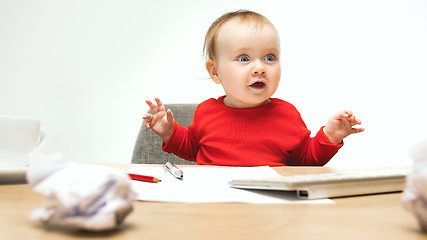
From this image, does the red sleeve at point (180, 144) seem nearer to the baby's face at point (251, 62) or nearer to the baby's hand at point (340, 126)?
the baby's face at point (251, 62)

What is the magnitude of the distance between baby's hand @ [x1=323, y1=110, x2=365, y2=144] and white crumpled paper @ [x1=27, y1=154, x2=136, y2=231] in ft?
2.76

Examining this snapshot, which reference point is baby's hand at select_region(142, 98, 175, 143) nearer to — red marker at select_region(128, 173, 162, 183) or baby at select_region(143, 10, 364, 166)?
baby at select_region(143, 10, 364, 166)

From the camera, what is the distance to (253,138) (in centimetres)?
121

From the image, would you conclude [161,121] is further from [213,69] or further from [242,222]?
[242,222]

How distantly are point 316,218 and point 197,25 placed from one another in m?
2.35

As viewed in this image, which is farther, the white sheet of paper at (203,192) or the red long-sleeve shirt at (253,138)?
the red long-sleeve shirt at (253,138)

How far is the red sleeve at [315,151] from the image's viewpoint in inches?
46.3

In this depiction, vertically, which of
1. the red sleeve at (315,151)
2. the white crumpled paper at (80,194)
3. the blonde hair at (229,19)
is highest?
the blonde hair at (229,19)

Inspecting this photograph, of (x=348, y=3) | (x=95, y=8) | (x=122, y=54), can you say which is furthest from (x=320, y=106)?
(x=95, y=8)

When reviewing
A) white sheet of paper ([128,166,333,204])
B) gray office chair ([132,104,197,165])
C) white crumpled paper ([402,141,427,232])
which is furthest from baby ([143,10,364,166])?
white crumpled paper ([402,141,427,232])

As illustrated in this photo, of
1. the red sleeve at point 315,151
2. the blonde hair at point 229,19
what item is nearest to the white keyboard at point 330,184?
the red sleeve at point 315,151

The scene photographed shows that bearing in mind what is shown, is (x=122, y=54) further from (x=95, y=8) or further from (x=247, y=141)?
(x=247, y=141)

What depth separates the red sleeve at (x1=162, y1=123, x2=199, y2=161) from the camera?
1.25 meters

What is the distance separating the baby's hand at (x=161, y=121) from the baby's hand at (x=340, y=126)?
45 cm
